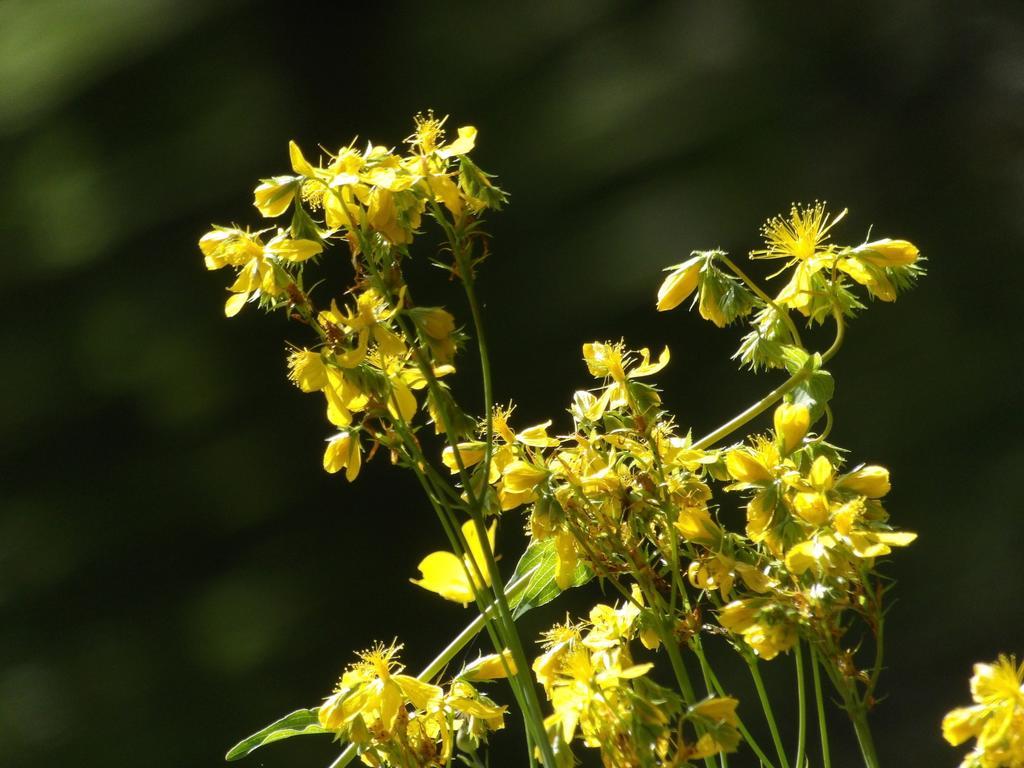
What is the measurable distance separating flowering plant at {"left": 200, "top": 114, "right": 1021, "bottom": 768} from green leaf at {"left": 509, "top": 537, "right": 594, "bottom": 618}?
25 millimetres

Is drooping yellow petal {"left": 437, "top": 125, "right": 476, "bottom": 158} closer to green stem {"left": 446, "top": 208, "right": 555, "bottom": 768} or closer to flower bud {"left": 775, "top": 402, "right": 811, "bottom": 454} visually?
green stem {"left": 446, "top": 208, "right": 555, "bottom": 768}

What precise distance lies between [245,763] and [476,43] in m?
0.90

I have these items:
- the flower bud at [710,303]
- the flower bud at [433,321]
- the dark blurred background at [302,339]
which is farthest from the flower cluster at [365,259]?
the dark blurred background at [302,339]

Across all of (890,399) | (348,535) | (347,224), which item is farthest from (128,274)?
(347,224)

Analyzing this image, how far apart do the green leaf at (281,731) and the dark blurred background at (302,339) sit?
751mm

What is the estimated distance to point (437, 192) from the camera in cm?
41

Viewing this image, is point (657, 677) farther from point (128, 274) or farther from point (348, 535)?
point (128, 274)

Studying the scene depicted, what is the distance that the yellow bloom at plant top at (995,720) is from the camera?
370 mm

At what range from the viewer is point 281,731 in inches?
20.2

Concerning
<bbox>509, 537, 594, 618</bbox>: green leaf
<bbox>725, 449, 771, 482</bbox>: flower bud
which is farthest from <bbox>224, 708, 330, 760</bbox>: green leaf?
<bbox>725, 449, 771, 482</bbox>: flower bud

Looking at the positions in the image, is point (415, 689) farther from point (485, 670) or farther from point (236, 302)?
point (236, 302)

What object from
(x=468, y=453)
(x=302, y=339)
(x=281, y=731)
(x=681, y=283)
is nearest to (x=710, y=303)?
(x=681, y=283)

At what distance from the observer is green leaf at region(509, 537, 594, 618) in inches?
21.3

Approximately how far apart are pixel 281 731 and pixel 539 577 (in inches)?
5.4
